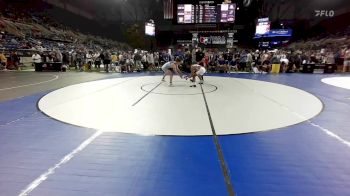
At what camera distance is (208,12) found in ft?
68.7

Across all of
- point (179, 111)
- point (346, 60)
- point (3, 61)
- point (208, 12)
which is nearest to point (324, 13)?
point (346, 60)

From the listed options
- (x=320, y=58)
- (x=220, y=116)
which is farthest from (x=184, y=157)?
(x=320, y=58)

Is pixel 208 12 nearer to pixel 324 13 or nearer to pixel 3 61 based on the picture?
pixel 3 61

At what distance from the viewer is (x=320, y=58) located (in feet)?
68.7

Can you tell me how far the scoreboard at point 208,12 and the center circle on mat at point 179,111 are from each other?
1415 centimetres

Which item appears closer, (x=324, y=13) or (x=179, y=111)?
(x=179, y=111)

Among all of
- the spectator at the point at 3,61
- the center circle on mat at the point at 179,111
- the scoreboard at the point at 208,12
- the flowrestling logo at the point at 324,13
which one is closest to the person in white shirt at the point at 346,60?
the scoreboard at the point at 208,12

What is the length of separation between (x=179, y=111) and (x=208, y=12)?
17.0 meters

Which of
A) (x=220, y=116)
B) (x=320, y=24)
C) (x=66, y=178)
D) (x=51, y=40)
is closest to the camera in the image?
(x=66, y=178)

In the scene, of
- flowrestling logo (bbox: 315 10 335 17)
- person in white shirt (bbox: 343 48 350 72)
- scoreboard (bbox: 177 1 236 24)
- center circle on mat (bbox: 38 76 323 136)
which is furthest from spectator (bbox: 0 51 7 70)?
flowrestling logo (bbox: 315 10 335 17)

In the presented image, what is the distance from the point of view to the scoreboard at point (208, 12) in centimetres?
2083

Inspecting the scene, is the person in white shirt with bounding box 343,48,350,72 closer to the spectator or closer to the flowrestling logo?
the flowrestling logo

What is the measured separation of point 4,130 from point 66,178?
2.48 meters

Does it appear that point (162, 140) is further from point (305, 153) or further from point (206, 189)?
point (305, 153)
